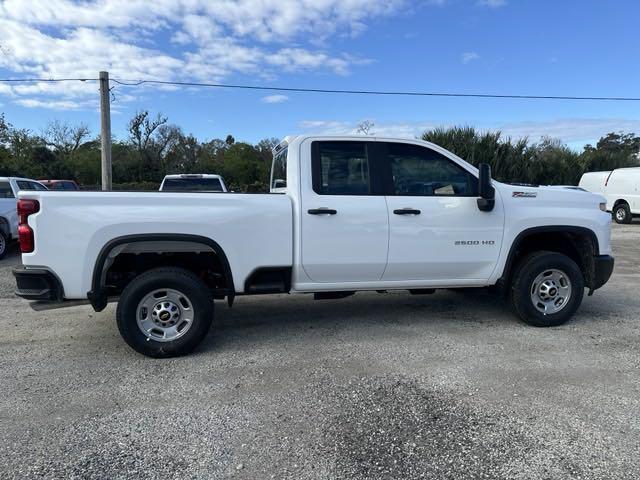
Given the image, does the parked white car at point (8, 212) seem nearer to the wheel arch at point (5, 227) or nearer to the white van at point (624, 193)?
the wheel arch at point (5, 227)

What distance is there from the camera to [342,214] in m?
4.67

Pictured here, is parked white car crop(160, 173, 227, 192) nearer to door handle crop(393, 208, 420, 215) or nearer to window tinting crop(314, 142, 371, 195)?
window tinting crop(314, 142, 371, 195)

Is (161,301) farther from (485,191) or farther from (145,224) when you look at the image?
(485,191)

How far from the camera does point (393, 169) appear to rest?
16.2 ft

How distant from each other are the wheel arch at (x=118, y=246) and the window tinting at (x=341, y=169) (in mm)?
1130

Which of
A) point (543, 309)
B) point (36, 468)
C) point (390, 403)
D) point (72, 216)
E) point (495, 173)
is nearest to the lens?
point (36, 468)

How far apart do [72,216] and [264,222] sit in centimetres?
163

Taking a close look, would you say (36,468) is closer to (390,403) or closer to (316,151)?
(390,403)

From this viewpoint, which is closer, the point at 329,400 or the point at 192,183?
the point at 329,400

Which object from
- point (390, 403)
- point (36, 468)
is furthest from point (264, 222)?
point (36, 468)

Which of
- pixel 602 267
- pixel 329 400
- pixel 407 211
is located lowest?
pixel 329 400

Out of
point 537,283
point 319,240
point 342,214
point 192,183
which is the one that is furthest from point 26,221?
point 192,183

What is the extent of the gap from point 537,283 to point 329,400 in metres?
2.93

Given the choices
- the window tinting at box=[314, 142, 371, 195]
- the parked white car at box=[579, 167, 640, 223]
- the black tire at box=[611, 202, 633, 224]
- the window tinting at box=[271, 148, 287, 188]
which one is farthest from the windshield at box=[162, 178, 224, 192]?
the black tire at box=[611, 202, 633, 224]
